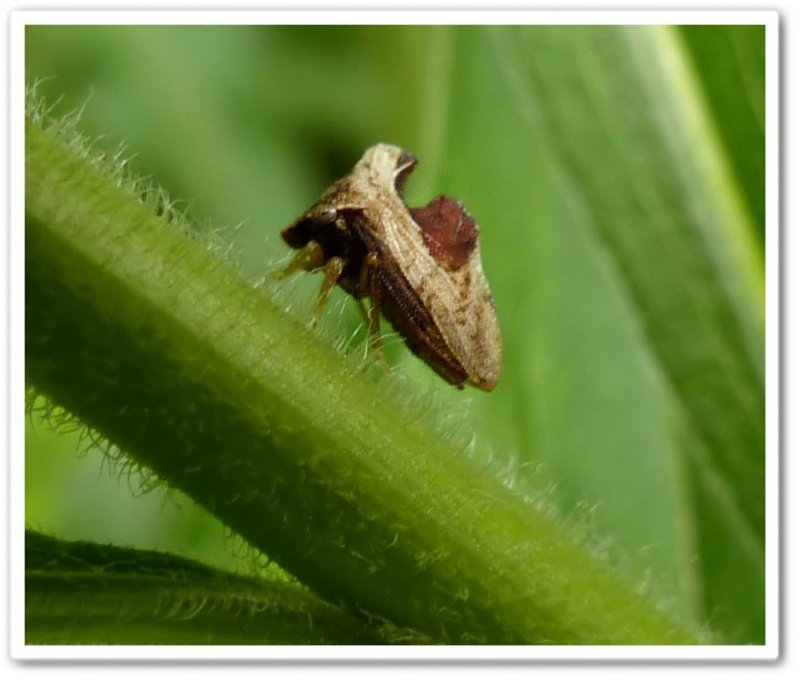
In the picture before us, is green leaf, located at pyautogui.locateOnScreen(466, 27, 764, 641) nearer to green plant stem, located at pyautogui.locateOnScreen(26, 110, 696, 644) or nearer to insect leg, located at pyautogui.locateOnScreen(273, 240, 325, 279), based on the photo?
insect leg, located at pyautogui.locateOnScreen(273, 240, 325, 279)

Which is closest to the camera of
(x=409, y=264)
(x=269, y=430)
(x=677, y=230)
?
(x=269, y=430)

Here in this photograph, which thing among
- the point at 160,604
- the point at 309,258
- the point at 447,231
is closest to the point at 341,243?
the point at 309,258

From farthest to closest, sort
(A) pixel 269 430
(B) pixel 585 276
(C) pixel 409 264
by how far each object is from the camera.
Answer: (B) pixel 585 276
(C) pixel 409 264
(A) pixel 269 430

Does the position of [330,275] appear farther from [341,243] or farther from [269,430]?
[269,430]

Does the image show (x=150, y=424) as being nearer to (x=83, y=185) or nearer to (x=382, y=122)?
(x=83, y=185)

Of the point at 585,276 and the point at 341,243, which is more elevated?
the point at 585,276

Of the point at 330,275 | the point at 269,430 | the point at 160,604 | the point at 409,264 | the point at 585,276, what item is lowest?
the point at 160,604

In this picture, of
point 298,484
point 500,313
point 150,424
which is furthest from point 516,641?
point 500,313
